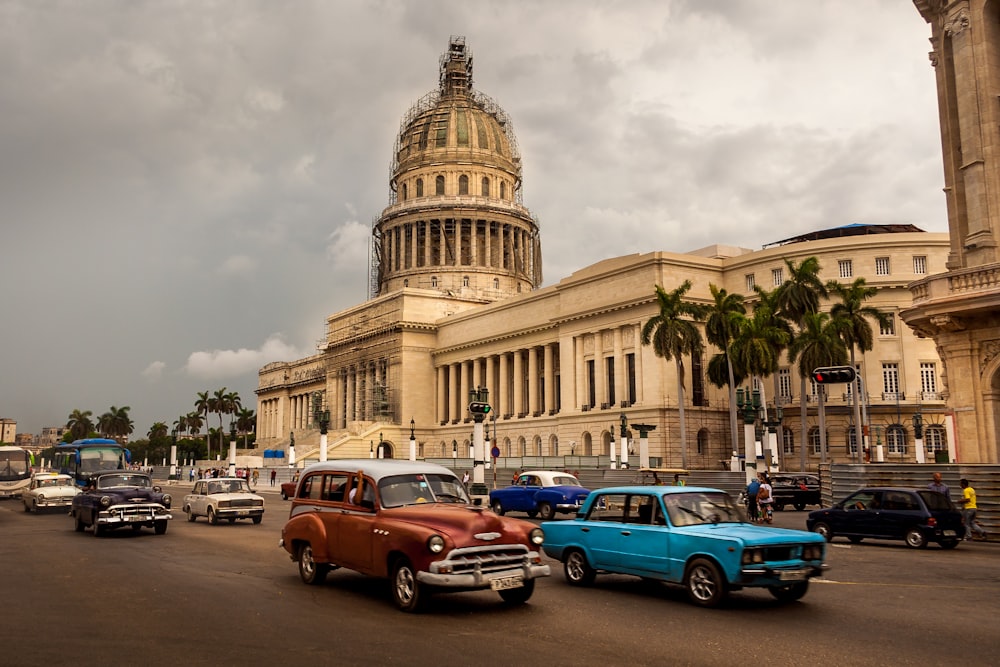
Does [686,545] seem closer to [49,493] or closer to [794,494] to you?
[794,494]

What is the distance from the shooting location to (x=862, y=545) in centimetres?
2236

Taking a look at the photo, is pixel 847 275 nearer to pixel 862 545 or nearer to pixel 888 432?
pixel 888 432

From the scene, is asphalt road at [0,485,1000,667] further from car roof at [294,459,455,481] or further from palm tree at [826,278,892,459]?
palm tree at [826,278,892,459]

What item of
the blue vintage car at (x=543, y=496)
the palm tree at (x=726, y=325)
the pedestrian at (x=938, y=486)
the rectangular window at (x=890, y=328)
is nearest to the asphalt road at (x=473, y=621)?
the pedestrian at (x=938, y=486)

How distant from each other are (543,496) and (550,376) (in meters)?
49.3

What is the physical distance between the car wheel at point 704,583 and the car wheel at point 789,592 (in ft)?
3.58

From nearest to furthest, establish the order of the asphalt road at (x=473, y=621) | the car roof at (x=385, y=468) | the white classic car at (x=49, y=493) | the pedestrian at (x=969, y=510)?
the asphalt road at (x=473, y=621), the car roof at (x=385, y=468), the pedestrian at (x=969, y=510), the white classic car at (x=49, y=493)

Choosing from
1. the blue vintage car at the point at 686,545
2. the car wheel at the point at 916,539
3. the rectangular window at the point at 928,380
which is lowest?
the car wheel at the point at 916,539

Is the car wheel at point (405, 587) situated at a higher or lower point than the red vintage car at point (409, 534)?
lower

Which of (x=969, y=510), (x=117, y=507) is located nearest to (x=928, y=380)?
(x=969, y=510)

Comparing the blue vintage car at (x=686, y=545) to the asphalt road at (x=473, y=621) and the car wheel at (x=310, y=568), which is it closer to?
the asphalt road at (x=473, y=621)

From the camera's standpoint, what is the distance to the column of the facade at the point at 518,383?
83.9 m

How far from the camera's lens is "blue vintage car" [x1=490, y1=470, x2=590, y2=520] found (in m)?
30.6

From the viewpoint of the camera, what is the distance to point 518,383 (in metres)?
84.3
